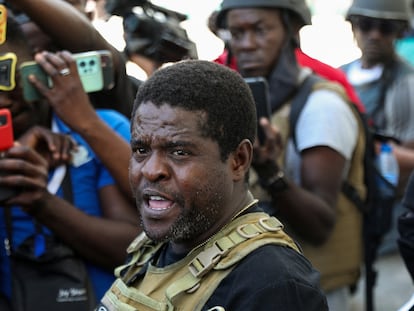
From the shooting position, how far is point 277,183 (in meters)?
3.20

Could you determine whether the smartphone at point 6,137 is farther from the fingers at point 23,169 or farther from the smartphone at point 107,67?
the smartphone at point 107,67

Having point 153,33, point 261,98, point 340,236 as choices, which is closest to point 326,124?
point 261,98

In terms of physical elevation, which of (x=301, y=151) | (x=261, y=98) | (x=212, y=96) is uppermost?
(x=212, y=96)

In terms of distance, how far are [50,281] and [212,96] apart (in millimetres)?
937

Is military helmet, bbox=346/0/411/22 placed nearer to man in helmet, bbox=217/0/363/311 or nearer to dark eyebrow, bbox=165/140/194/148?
man in helmet, bbox=217/0/363/311

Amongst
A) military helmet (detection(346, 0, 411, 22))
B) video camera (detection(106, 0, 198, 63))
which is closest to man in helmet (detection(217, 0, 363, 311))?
video camera (detection(106, 0, 198, 63))

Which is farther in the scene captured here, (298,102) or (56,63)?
(298,102)

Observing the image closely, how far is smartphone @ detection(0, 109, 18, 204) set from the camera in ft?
8.30

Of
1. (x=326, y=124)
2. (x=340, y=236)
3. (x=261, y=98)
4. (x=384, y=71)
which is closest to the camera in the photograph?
(x=261, y=98)

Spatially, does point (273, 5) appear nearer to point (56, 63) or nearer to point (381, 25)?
point (56, 63)

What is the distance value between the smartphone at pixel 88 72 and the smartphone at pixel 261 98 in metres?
0.57

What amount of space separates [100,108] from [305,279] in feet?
5.14

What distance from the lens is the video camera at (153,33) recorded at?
3592 mm

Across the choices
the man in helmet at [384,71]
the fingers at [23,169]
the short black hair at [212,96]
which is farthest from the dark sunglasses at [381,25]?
the short black hair at [212,96]
